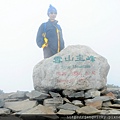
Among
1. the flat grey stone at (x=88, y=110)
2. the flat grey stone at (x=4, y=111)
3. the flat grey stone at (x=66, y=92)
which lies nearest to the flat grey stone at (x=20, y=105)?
the flat grey stone at (x=4, y=111)

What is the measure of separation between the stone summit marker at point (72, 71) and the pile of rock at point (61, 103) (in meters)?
0.18

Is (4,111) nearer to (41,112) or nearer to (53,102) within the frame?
(41,112)

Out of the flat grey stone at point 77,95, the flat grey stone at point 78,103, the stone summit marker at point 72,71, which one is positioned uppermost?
the stone summit marker at point 72,71

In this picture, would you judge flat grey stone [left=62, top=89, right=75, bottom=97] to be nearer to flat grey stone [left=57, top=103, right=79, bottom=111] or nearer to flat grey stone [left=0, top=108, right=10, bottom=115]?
flat grey stone [left=57, top=103, right=79, bottom=111]

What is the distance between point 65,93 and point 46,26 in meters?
2.42

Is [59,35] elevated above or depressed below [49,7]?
below

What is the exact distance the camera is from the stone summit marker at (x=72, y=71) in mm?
6852

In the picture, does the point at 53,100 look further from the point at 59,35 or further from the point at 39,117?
the point at 59,35

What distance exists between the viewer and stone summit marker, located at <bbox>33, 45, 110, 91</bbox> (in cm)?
685

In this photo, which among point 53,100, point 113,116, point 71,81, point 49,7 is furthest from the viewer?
point 49,7

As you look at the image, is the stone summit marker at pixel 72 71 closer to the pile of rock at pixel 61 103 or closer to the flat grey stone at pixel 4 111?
the pile of rock at pixel 61 103

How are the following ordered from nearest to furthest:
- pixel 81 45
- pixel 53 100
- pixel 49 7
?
pixel 53 100, pixel 81 45, pixel 49 7

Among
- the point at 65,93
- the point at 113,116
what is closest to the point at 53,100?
the point at 65,93

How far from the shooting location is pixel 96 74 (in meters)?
6.92
